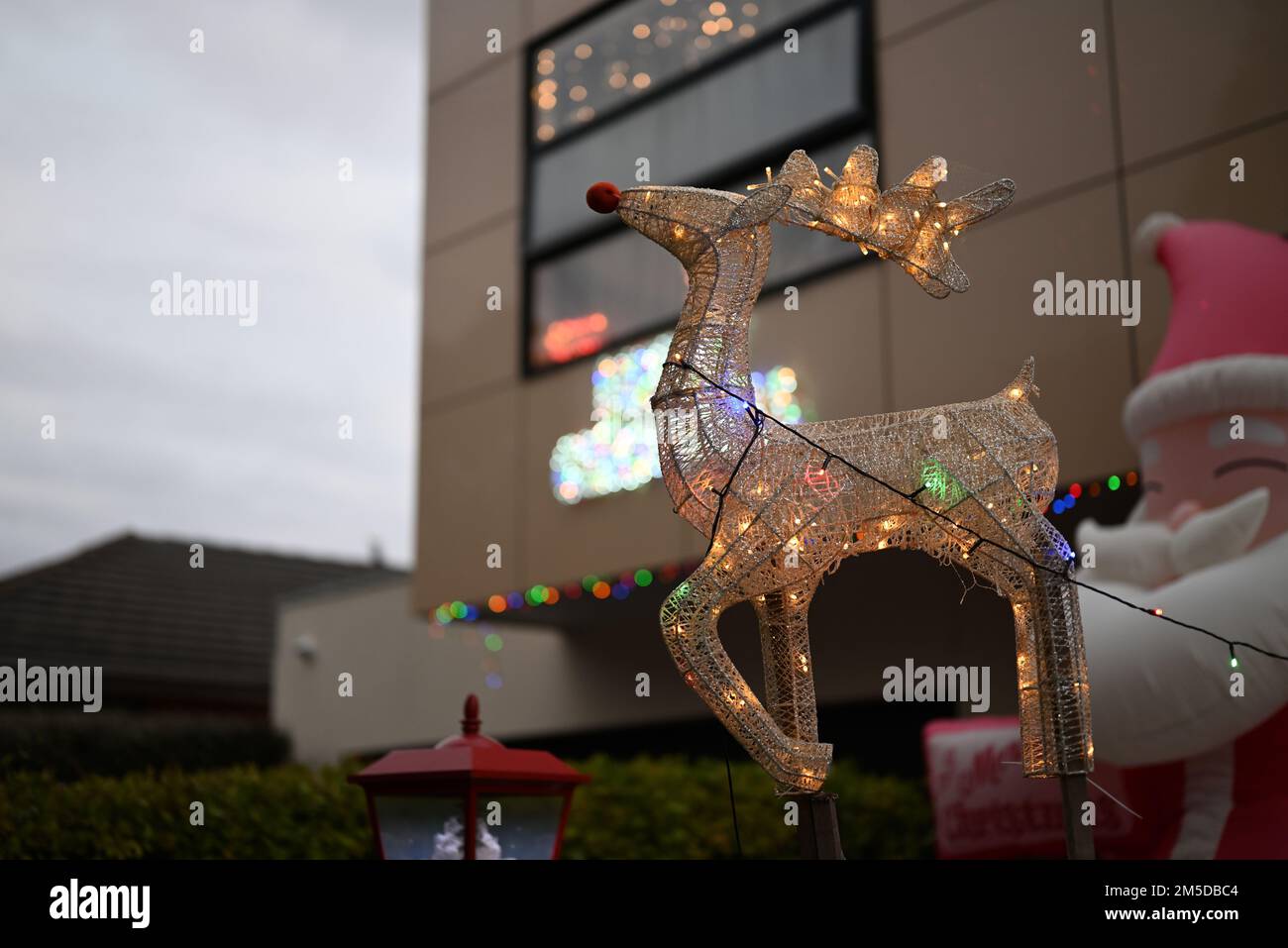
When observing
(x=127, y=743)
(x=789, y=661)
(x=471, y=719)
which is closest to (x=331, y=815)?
(x=471, y=719)

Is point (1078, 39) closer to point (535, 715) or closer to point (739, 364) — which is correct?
point (739, 364)

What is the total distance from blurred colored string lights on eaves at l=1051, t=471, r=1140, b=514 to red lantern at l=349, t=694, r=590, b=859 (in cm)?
355

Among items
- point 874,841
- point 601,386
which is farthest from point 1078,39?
point 874,841

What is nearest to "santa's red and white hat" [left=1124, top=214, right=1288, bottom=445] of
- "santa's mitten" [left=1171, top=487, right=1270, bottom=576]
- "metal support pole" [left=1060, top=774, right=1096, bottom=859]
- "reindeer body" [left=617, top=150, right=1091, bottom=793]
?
"santa's mitten" [left=1171, top=487, right=1270, bottom=576]

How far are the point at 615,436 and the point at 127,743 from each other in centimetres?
405

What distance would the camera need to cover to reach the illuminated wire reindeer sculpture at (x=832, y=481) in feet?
8.57

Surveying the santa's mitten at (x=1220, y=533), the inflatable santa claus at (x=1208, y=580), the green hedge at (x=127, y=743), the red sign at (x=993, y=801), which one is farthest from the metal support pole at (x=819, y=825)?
the green hedge at (x=127, y=743)

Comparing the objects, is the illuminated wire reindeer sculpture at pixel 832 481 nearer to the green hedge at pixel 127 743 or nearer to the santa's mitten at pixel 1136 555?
the santa's mitten at pixel 1136 555

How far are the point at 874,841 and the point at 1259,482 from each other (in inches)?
128

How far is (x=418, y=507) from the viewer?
8.95 metres

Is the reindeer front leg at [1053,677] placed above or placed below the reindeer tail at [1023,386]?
below

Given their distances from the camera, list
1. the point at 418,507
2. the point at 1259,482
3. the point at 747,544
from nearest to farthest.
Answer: the point at 747,544
the point at 1259,482
the point at 418,507

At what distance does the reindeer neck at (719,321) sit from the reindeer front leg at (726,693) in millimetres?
411

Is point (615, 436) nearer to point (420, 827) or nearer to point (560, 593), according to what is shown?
point (560, 593)
